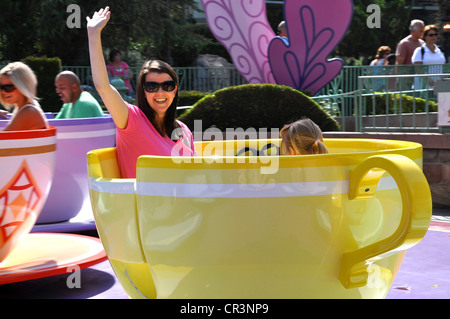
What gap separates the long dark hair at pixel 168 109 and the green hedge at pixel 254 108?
4026 millimetres

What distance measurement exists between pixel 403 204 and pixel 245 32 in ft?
27.3

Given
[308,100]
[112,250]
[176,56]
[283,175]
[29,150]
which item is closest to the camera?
[283,175]

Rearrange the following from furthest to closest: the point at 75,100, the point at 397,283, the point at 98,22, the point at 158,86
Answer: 1. the point at 75,100
2. the point at 397,283
3. the point at 158,86
4. the point at 98,22

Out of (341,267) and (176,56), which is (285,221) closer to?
(341,267)

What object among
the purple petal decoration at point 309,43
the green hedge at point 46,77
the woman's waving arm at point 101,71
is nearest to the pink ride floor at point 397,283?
the woman's waving arm at point 101,71

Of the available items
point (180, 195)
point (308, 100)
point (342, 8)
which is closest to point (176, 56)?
point (342, 8)

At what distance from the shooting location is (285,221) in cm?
194

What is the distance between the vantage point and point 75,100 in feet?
18.9

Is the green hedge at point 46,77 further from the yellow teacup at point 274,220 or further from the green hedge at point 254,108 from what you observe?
the yellow teacup at point 274,220

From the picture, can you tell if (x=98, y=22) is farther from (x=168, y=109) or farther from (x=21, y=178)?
(x=21, y=178)

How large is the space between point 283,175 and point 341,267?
34 cm

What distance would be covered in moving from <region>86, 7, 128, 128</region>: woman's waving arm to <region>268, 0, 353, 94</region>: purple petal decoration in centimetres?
689

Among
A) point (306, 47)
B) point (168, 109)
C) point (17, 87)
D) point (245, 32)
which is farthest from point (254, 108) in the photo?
point (168, 109)

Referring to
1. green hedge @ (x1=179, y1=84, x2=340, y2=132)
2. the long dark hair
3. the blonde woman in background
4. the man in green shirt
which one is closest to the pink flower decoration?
green hedge @ (x1=179, y1=84, x2=340, y2=132)
